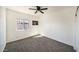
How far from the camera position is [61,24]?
6.49 metres

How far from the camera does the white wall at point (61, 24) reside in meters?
5.37

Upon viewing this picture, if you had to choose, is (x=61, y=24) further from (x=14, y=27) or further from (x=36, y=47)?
(x=14, y=27)

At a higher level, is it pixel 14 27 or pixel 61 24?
pixel 61 24

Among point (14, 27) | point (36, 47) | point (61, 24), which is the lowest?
point (36, 47)

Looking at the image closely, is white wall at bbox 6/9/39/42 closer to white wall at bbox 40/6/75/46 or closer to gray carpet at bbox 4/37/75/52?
gray carpet at bbox 4/37/75/52

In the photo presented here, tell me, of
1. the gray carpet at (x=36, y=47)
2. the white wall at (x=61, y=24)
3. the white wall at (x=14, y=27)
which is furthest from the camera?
the white wall at (x=14, y=27)

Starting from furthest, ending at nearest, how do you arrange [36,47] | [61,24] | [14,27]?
Result: [14,27], [61,24], [36,47]

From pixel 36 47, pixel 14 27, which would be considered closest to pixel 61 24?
pixel 36 47

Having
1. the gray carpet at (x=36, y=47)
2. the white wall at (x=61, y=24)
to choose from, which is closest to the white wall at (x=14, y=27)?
the gray carpet at (x=36, y=47)

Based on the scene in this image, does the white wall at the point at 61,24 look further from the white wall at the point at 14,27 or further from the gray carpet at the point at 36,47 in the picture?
the white wall at the point at 14,27
